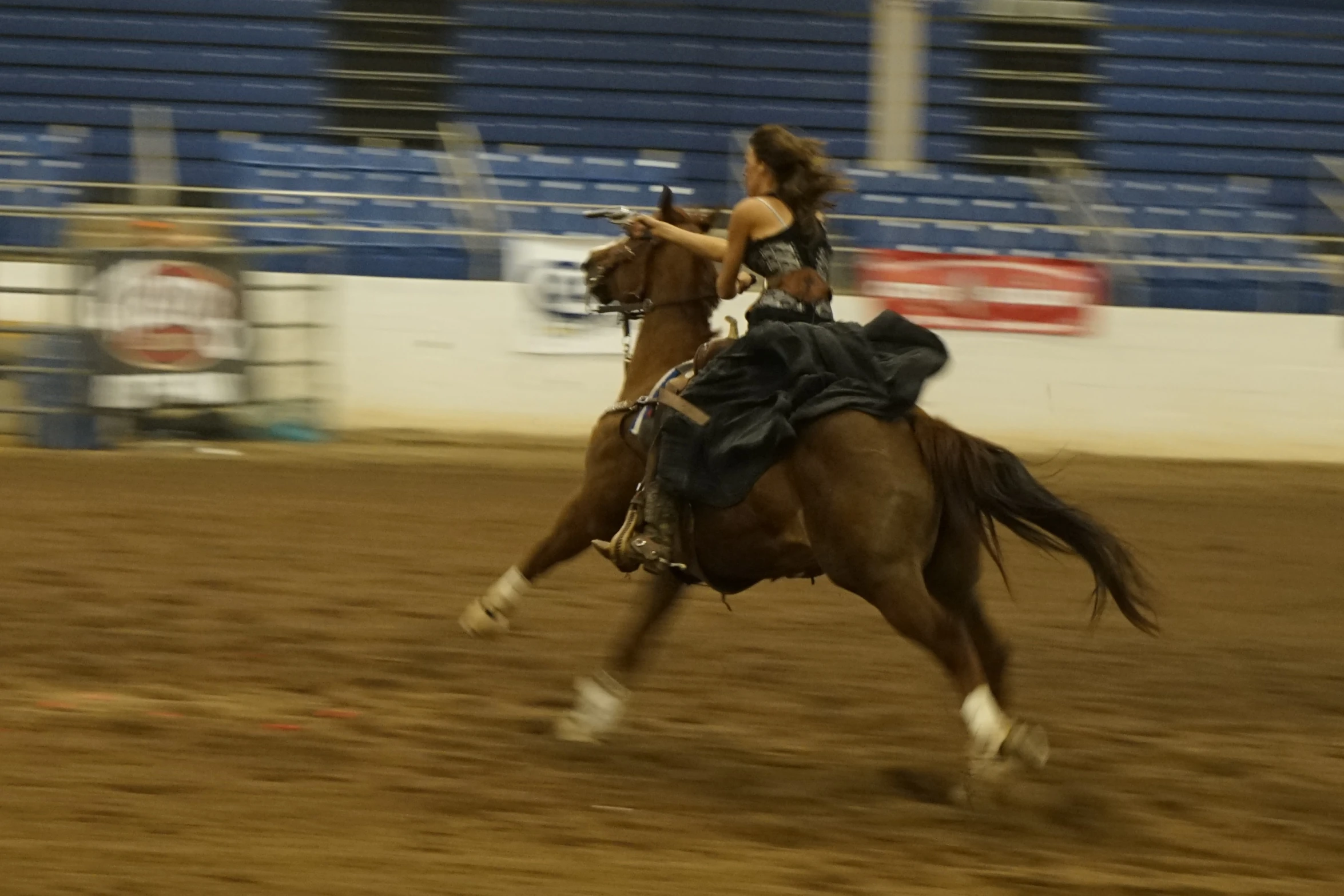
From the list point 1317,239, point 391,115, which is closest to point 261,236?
point 391,115

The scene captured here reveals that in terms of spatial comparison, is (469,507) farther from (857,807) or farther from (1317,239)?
(1317,239)

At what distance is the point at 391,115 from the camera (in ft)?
54.3

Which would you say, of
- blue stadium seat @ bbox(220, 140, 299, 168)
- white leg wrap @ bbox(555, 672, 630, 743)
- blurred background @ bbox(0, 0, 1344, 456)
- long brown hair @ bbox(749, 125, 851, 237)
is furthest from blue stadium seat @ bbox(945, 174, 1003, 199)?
white leg wrap @ bbox(555, 672, 630, 743)

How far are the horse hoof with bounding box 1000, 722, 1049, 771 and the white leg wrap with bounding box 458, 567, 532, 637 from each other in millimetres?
1757

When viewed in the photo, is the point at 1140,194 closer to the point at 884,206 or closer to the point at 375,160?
the point at 884,206

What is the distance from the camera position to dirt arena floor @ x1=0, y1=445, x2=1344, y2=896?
430cm

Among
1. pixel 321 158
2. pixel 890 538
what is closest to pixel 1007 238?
pixel 321 158

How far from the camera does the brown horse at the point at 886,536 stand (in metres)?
4.76

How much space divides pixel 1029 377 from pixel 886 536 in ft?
27.6

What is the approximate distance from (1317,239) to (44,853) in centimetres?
1223

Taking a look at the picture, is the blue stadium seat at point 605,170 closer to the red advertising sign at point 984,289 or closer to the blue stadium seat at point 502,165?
the blue stadium seat at point 502,165

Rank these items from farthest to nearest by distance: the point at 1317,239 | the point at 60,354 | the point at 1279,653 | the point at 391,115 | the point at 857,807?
1. the point at 391,115
2. the point at 1317,239
3. the point at 60,354
4. the point at 1279,653
5. the point at 857,807

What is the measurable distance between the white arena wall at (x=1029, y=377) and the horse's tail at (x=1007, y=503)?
789 cm

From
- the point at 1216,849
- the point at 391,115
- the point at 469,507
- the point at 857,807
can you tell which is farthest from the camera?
the point at 391,115
